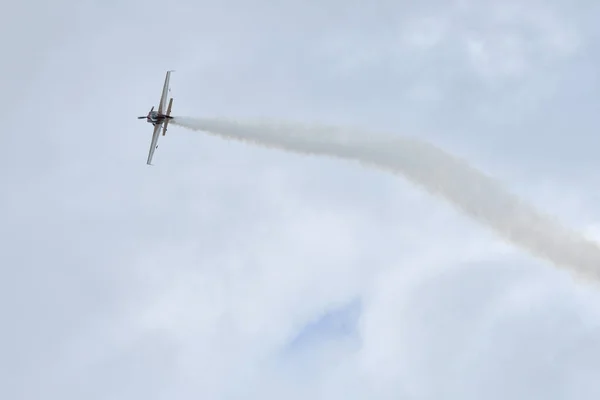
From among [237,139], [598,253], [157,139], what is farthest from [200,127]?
[598,253]

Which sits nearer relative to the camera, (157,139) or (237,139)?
(237,139)

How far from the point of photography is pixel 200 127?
101812 millimetres

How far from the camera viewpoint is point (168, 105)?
110250mm

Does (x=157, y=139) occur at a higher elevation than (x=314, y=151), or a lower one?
higher

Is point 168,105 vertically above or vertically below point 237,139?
above

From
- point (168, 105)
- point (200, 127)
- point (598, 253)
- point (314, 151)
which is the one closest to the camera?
point (598, 253)

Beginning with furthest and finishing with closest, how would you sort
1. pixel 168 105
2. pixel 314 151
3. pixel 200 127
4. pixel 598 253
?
pixel 168 105
pixel 200 127
pixel 314 151
pixel 598 253

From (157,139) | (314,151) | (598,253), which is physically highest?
(157,139)

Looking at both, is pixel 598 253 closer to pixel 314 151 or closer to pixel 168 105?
pixel 314 151

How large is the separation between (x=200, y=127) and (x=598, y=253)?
48.3 metres

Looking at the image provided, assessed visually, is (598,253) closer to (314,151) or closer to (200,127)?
(314,151)

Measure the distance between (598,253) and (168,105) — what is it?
57.1 metres

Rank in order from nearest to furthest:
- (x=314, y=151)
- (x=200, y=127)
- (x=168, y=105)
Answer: (x=314, y=151), (x=200, y=127), (x=168, y=105)

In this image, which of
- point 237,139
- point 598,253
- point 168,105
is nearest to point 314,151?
point 237,139
